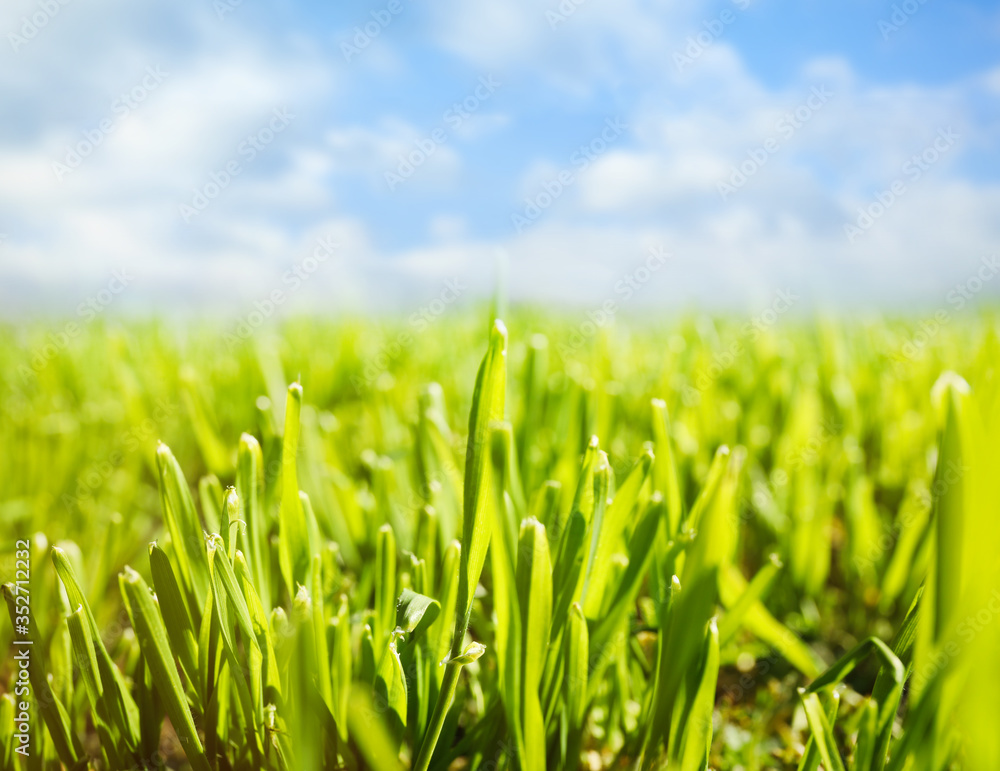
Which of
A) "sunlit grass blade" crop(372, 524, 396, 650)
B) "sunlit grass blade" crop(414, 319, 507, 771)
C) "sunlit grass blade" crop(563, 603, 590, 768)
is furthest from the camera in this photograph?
"sunlit grass blade" crop(372, 524, 396, 650)

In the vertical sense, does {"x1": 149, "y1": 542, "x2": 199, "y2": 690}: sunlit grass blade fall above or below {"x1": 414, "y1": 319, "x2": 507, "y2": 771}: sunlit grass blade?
below

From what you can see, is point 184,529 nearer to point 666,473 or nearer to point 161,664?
point 161,664

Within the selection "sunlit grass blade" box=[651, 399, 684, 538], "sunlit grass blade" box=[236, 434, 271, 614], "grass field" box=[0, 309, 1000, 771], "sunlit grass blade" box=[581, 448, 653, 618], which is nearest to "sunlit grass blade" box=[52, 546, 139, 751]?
"grass field" box=[0, 309, 1000, 771]

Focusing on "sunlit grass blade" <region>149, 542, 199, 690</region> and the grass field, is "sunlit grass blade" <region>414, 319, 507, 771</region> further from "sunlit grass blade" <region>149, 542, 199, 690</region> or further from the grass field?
"sunlit grass blade" <region>149, 542, 199, 690</region>

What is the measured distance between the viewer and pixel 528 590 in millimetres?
577

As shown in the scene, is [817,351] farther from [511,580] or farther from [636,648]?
[511,580]

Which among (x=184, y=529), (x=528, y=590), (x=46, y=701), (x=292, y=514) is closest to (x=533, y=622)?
(x=528, y=590)

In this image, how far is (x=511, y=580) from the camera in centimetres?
61

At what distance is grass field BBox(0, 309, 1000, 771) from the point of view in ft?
1.66

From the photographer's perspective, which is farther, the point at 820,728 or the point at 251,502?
the point at 251,502

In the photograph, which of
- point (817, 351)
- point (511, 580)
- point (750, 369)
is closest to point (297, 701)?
point (511, 580)

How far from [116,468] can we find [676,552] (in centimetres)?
162

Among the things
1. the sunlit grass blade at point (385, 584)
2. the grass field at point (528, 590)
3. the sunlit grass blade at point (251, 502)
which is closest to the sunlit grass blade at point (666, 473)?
the grass field at point (528, 590)

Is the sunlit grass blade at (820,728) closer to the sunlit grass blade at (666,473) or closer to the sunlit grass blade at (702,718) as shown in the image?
the sunlit grass blade at (702,718)
